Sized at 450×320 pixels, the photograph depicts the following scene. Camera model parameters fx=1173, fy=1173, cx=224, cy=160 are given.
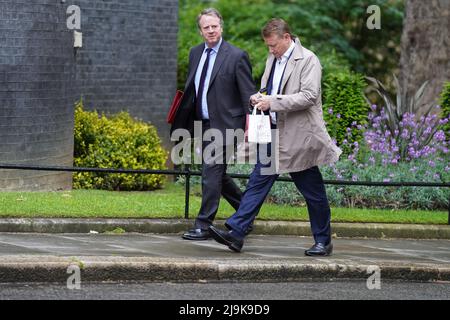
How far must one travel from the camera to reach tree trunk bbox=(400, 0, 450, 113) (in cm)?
1653

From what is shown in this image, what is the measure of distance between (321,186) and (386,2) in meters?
14.3

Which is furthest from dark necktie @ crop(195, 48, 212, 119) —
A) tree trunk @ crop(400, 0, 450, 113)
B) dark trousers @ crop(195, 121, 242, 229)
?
tree trunk @ crop(400, 0, 450, 113)

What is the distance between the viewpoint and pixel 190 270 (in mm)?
8883

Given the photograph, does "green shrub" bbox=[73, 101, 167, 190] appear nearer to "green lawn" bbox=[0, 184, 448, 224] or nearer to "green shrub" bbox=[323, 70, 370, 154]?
"green lawn" bbox=[0, 184, 448, 224]

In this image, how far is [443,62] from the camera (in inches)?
656

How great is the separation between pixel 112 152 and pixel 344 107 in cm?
296

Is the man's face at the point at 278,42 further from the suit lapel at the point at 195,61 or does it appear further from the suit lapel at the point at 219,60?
the suit lapel at the point at 195,61

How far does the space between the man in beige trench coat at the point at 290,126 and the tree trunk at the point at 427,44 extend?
23.4 feet

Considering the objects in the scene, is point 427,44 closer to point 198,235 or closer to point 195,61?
point 195,61

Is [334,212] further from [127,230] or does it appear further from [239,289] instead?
[239,289]


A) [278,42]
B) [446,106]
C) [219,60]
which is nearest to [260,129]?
[278,42]

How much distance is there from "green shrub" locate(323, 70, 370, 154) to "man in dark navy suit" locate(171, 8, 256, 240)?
4.31 meters

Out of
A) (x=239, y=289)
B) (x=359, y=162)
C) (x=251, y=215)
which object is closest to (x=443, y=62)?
(x=359, y=162)

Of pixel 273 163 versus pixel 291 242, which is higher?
pixel 273 163
